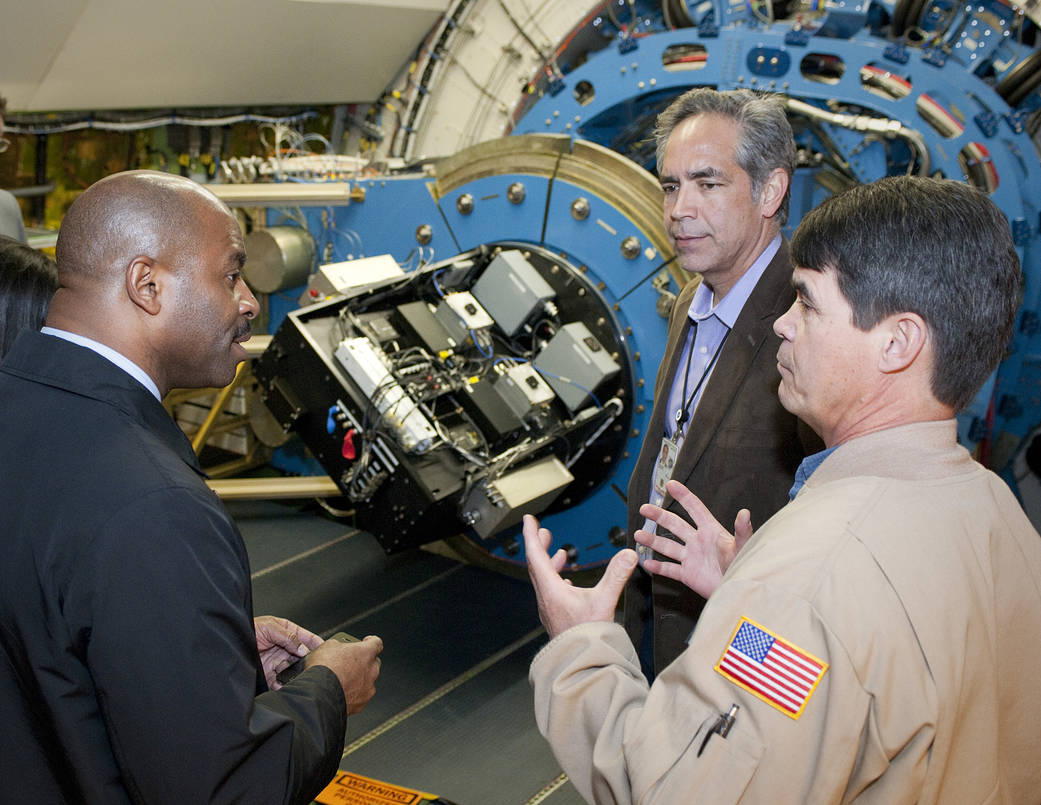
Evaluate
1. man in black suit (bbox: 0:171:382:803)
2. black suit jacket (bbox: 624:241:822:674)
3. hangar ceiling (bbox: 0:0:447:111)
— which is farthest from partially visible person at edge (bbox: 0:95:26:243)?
Answer: black suit jacket (bbox: 624:241:822:674)

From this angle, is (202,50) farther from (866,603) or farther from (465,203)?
(866,603)

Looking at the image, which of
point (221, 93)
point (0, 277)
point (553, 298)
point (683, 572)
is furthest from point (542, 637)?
point (221, 93)

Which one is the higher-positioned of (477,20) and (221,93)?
(477,20)

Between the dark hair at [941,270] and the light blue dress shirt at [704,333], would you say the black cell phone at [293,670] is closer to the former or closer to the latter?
the light blue dress shirt at [704,333]

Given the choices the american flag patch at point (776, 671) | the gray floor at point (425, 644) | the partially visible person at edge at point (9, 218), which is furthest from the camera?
the partially visible person at edge at point (9, 218)

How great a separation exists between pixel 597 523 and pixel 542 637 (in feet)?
1.75

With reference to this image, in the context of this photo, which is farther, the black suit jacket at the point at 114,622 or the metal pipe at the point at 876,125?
the metal pipe at the point at 876,125

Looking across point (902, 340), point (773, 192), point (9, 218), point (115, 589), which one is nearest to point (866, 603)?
point (902, 340)

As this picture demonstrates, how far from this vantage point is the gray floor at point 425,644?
3.08 metres

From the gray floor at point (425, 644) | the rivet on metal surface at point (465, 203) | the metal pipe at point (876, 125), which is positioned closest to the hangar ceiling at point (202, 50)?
the rivet on metal surface at point (465, 203)

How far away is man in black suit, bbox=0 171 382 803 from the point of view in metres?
A: 1.29

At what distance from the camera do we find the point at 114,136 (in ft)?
17.8

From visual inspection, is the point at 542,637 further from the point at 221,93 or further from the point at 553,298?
the point at 221,93

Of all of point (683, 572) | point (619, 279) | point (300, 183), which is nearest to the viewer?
point (683, 572)
